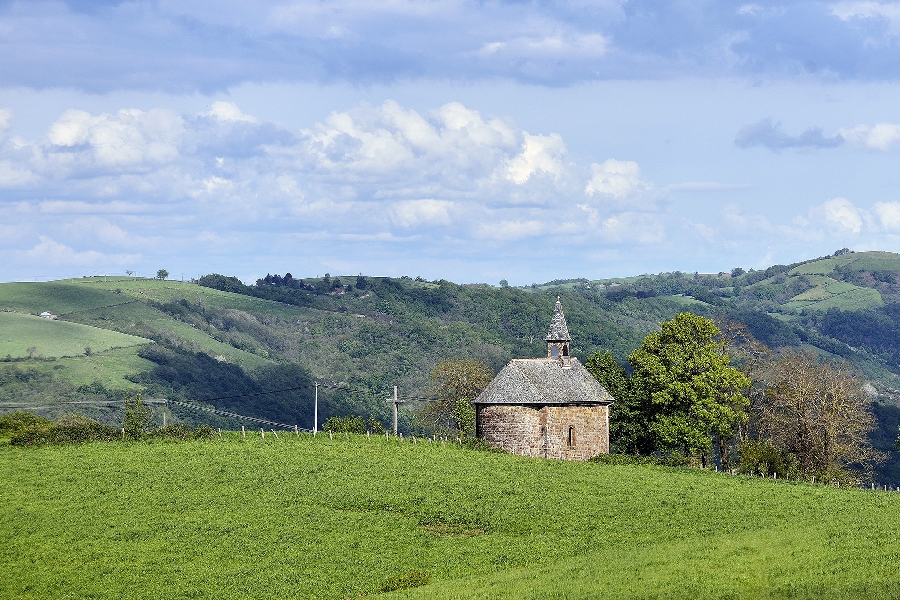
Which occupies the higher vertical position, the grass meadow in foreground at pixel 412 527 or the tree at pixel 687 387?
the tree at pixel 687 387

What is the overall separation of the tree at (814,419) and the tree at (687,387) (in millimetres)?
3602

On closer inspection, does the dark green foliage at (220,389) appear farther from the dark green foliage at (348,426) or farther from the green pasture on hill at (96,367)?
the dark green foliage at (348,426)

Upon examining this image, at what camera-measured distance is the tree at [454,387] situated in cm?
10331

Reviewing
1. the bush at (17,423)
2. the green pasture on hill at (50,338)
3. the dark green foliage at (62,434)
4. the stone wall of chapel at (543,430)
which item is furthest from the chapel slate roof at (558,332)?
the green pasture on hill at (50,338)

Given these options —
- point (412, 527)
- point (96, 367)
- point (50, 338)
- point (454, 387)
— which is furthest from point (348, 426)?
point (50, 338)

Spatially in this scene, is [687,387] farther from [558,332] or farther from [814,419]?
[814,419]

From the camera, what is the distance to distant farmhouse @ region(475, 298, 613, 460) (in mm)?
73500

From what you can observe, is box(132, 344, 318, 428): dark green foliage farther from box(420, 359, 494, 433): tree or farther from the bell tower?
the bell tower

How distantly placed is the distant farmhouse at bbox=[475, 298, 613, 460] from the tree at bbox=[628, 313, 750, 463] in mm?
4110

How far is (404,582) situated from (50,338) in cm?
15164

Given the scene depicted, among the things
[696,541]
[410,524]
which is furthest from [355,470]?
[696,541]

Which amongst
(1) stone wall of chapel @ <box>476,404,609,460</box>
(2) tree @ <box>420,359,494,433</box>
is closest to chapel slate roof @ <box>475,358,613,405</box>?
(1) stone wall of chapel @ <box>476,404,609,460</box>

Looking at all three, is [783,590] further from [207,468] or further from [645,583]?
[207,468]

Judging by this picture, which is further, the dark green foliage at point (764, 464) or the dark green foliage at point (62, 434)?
the dark green foliage at point (62, 434)
